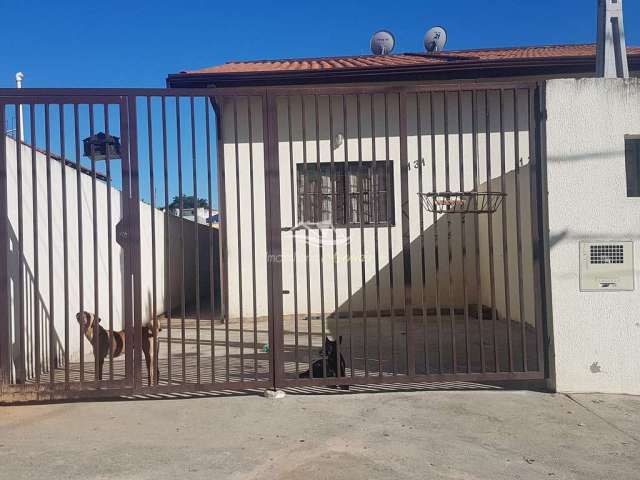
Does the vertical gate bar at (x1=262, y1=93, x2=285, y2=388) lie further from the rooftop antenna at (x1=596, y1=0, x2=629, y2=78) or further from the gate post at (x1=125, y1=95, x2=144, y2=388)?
the rooftop antenna at (x1=596, y1=0, x2=629, y2=78)

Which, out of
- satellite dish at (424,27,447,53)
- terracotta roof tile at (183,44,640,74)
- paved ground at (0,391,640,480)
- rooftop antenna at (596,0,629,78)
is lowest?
paved ground at (0,391,640,480)

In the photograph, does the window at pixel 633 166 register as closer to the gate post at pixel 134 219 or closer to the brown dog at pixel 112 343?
the gate post at pixel 134 219

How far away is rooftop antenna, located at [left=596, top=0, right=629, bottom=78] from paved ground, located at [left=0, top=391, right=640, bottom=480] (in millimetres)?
3042

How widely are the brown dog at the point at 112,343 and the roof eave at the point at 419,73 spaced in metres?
6.24

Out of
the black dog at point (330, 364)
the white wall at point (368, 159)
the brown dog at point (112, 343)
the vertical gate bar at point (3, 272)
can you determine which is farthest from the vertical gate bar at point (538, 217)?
the white wall at point (368, 159)

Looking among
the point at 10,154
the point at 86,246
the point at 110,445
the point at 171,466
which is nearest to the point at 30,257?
the point at 10,154

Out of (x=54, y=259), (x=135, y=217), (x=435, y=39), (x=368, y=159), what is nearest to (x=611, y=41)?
(x=135, y=217)

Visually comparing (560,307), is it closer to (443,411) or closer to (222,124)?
(443,411)

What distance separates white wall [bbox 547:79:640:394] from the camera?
501 cm

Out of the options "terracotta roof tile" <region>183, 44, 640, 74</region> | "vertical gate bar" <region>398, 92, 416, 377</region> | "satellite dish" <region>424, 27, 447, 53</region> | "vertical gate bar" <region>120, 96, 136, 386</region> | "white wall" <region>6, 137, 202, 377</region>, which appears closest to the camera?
"vertical gate bar" <region>120, 96, 136, 386</region>

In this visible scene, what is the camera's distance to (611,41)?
17.6ft

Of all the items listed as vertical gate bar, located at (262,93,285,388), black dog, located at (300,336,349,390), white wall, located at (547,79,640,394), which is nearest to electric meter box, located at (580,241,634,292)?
white wall, located at (547,79,640,394)

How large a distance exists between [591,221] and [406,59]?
8.56m

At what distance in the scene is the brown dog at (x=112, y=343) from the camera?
5016 millimetres
